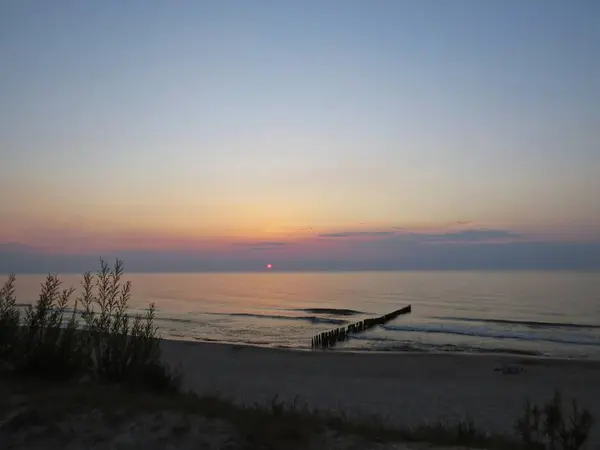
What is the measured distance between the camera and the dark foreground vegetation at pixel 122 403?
18.5 ft

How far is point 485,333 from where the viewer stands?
3800 cm

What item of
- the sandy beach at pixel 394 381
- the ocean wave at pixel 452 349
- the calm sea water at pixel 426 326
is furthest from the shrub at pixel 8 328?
the calm sea water at pixel 426 326

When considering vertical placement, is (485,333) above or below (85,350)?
below

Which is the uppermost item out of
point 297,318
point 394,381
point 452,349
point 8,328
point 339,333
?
point 8,328

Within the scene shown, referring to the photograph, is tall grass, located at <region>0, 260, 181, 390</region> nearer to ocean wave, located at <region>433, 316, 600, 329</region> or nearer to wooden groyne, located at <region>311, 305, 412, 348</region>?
wooden groyne, located at <region>311, 305, 412, 348</region>

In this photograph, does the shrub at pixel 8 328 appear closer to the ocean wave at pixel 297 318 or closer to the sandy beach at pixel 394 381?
the sandy beach at pixel 394 381

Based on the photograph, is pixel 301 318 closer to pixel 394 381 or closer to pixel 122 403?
pixel 394 381

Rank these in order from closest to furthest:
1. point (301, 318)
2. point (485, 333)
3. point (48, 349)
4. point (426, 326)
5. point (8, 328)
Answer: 1. point (48, 349)
2. point (8, 328)
3. point (485, 333)
4. point (426, 326)
5. point (301, 318)

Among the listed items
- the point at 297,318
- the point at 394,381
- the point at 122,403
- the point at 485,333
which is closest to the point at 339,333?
the point at 485,333

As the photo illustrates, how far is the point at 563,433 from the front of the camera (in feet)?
19.7

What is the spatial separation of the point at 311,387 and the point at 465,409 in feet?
16.7

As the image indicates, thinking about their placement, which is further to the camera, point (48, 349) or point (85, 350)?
point (85, 350)

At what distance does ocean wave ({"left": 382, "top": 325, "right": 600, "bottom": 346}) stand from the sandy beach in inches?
389

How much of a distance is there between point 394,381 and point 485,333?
2189 centimetres
